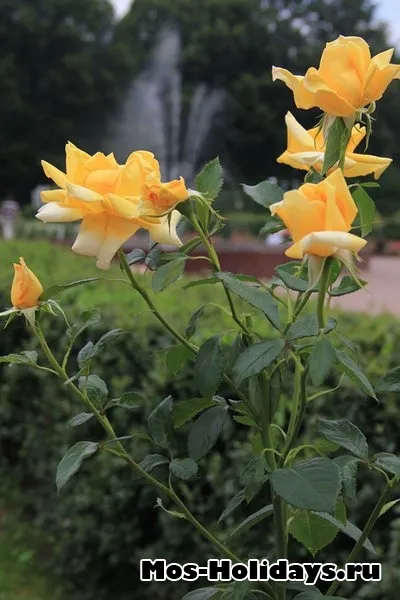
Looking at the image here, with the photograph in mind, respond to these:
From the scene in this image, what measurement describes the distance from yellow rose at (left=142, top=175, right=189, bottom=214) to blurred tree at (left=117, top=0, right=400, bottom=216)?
1259 inches

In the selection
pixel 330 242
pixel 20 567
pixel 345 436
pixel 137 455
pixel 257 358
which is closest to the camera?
pixel 330 242

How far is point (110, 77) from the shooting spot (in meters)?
30.7

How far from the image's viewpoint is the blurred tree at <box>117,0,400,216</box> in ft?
107

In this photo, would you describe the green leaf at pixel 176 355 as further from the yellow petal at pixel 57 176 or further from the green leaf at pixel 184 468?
the yellow petal at pixel 57 176

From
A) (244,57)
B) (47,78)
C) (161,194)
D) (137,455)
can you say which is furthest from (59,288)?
(244,57)

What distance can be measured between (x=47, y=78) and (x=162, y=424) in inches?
1242

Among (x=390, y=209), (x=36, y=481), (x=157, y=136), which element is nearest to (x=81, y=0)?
(x=157, y=136)

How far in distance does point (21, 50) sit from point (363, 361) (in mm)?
31515

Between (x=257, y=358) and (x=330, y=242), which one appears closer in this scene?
(x=330, y=242)

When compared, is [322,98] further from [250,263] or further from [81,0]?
[81,0]

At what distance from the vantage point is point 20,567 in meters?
2.86

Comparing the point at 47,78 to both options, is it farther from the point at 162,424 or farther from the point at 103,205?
the point at 103,205

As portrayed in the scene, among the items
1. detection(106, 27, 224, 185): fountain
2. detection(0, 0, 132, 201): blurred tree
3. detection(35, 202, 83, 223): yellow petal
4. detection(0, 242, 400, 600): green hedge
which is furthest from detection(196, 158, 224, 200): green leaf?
detection(0, 0, 132, 201): blurred tree

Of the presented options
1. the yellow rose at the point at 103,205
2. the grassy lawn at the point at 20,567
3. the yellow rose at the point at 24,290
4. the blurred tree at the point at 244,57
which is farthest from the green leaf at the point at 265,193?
the blurred tree at the point at 244,57
